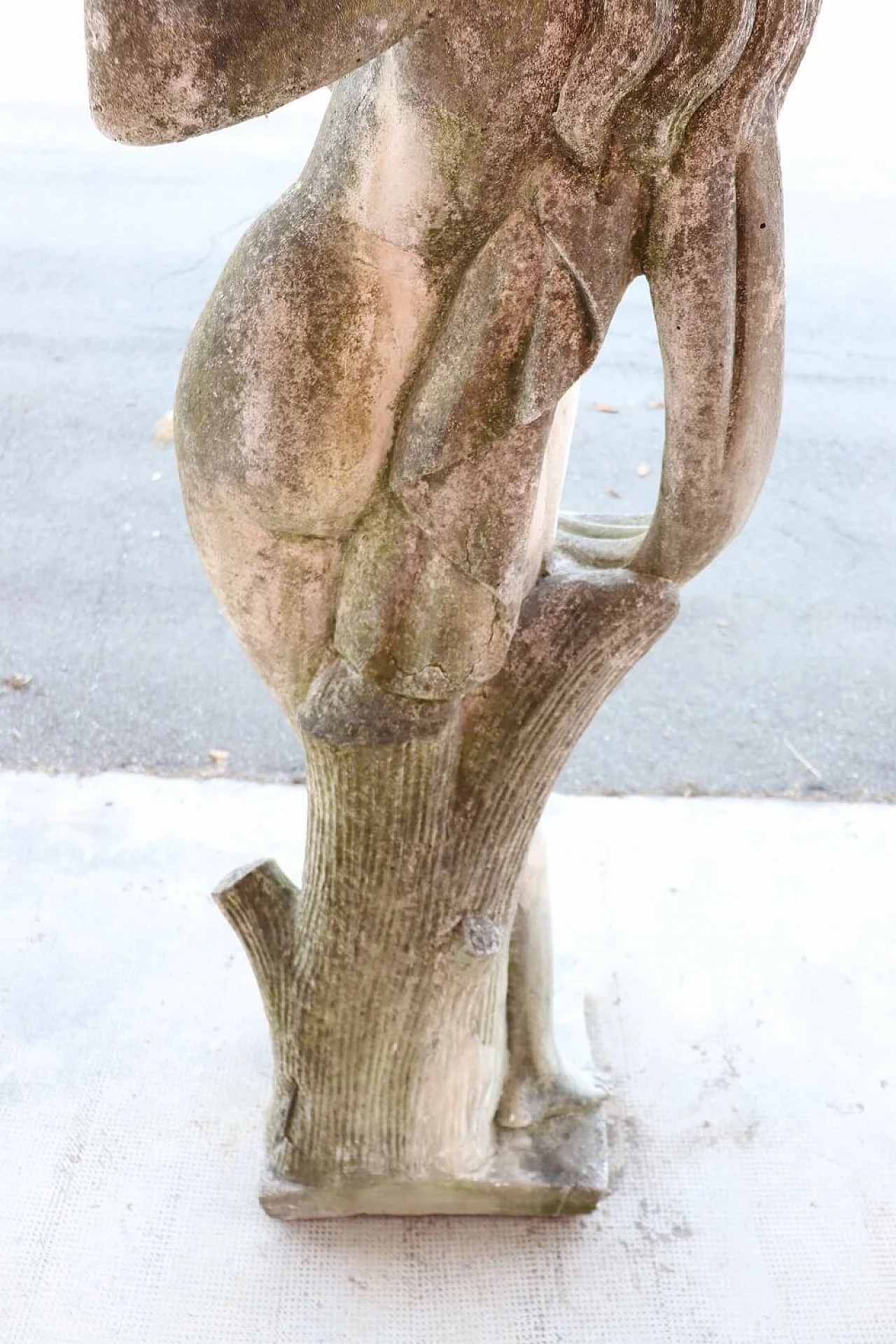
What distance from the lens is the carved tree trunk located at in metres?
1.15

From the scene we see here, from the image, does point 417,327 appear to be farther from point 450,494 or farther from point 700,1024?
point 700,1024

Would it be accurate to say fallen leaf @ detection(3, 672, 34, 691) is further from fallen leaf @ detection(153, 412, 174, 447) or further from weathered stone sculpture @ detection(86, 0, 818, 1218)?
weathered stone sculpture @ detection(86, 0, 818, 1218)

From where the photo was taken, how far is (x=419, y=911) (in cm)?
124

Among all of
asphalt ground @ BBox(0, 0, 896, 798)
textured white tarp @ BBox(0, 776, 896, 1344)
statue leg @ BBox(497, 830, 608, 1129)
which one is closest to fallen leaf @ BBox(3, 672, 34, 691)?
asphalt ground @ BBox(0, 0, 896, 798)

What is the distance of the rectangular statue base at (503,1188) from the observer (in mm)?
1479

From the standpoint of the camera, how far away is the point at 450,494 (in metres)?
1.00

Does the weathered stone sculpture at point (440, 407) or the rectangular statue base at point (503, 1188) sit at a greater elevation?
the weathered stone sculpture at point (440, 407)

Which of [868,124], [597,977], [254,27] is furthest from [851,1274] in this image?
[868,124]

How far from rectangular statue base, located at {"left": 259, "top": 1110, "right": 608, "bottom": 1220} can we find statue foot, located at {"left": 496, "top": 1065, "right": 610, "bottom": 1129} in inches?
0.7

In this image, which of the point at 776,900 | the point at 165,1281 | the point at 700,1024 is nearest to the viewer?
the point at 165,1281

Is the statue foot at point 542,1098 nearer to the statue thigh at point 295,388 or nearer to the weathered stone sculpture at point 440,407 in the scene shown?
the weathered stone sculpture at point 440,407

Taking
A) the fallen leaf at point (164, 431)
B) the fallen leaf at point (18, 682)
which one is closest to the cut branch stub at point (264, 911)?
the fallen leaf at point (18, 682)

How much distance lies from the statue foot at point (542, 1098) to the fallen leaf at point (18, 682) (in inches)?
59.4

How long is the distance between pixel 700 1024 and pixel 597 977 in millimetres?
171
